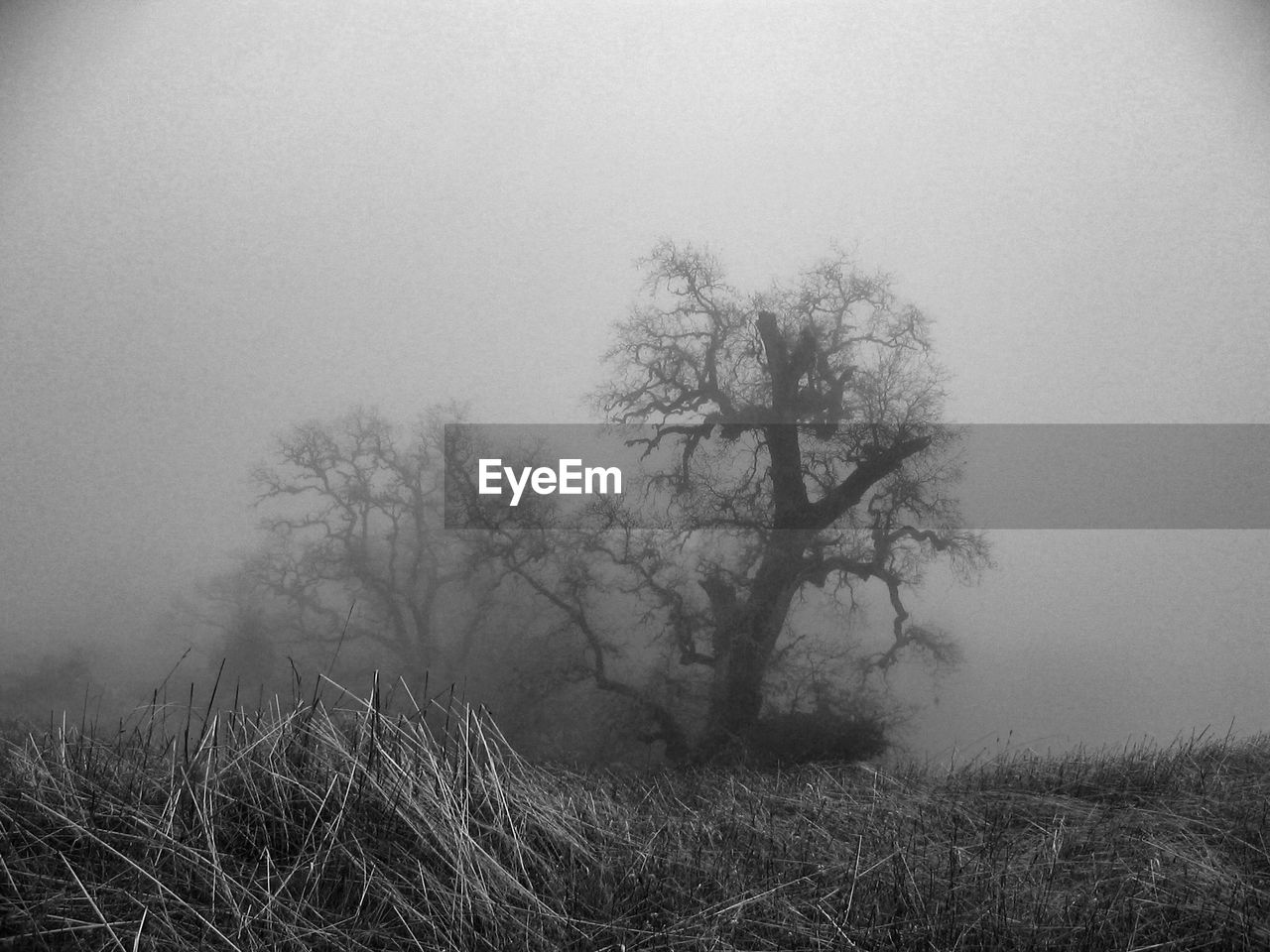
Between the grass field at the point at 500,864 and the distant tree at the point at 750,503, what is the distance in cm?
74

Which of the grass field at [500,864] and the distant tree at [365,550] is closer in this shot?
the grass field at [500,864]

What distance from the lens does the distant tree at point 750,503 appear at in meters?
3.80

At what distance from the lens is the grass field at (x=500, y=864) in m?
2.13

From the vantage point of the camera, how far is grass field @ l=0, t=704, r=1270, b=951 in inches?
83.7

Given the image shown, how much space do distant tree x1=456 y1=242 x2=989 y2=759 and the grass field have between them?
2.43 feet

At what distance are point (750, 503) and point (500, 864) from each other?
182cm

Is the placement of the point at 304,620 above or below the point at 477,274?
below

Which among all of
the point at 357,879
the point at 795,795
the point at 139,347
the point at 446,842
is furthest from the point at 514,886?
the point at 139,347

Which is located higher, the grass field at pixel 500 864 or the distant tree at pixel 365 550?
the distant tree at pixel 365 550

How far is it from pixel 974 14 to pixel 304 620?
3.26 metres

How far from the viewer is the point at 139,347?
12.5 feet

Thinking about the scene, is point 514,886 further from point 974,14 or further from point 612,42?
point 974,14

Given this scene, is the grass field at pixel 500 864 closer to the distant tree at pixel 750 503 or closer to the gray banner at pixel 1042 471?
the distant tree at pixel 750 503

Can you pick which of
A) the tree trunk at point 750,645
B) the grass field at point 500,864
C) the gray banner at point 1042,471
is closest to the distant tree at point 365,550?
the gray banner at point 1042,471
